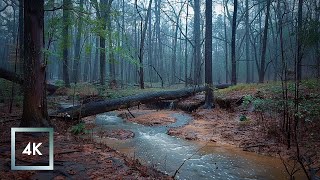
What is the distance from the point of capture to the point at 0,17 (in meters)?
44.4

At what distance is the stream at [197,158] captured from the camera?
5887mm

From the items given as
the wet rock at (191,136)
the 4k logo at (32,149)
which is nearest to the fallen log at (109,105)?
the wet rock at (191,136)

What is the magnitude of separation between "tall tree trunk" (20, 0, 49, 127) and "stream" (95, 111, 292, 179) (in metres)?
2.62

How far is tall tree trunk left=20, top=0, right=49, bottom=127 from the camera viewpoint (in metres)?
7.20

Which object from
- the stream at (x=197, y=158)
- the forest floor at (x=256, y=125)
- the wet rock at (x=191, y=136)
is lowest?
the stream at (x=197, y=158)

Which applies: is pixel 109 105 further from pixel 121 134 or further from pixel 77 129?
pixel 77 129

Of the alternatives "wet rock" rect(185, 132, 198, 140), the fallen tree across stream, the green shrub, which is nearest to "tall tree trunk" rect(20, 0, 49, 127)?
the green shrub

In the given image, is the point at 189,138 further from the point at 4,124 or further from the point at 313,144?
the point at 4,124

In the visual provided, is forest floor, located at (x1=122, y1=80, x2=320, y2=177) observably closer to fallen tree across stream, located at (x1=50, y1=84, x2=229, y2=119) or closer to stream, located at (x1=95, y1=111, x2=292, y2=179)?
stream, located at (x1=95, y1=111, x2=292, y2=179)

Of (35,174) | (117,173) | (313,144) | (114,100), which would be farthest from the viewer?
(114,100)

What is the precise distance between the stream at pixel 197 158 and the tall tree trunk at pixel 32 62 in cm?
262

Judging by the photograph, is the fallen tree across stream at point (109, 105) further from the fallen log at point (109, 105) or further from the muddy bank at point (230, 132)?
the muddy bank at point (230, 132)

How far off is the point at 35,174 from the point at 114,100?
7.69 metres

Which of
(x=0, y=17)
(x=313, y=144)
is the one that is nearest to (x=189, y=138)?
(x=313, y=144)
